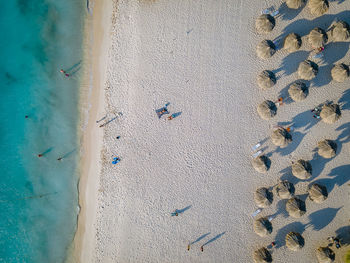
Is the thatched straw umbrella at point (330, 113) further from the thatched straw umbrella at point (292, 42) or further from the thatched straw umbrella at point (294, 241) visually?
the thatched straw umbrella at point (294, 241)

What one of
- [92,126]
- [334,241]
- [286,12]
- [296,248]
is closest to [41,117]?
[92,126]

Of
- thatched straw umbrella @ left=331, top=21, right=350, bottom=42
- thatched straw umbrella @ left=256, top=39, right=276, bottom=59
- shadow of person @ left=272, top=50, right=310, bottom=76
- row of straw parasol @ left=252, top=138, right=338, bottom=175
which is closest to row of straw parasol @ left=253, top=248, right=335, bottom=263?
row of straw parasol @ left=252, top=138, right=338, bottom=175

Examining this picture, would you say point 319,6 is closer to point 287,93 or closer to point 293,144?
point 287,93

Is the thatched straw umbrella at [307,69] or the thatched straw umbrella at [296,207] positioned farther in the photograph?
the thatched straw umbrella at [307,69]

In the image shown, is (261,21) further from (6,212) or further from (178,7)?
(6,212)

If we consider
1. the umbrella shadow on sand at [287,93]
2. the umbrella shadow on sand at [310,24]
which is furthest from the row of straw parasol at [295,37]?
the umbrella shadow on sand at [287,93]

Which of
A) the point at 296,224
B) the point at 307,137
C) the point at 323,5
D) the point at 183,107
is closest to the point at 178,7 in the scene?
the point at 183,107
